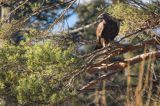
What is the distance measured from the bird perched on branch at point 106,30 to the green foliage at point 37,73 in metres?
1.41

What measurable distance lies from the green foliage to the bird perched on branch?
141 centimetres

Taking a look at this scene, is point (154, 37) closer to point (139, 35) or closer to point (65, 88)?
point (139, 35)

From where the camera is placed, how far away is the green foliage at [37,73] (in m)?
5.46

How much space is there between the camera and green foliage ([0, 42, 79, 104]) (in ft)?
17.9

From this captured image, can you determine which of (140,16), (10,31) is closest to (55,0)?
(10,31)

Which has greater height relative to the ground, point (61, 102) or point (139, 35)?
point (139, 35)

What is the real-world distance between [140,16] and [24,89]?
6.55ft

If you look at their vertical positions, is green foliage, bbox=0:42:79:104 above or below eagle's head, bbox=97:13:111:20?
below

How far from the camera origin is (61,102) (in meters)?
5.56

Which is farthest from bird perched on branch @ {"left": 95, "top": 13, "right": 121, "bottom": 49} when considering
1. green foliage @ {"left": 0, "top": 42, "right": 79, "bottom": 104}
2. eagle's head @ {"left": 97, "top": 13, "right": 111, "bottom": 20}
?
green foliage @ {"left": 0, "top": 42, "right": 79, "bottom": 104}

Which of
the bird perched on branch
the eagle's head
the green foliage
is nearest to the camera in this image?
the green foliage

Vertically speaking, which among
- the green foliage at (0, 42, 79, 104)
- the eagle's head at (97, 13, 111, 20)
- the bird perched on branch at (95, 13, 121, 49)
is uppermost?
the eagle's head at (97, 13, 111, 20)

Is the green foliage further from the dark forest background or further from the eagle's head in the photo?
the eagle's head

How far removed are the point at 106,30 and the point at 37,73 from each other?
2046 mm
